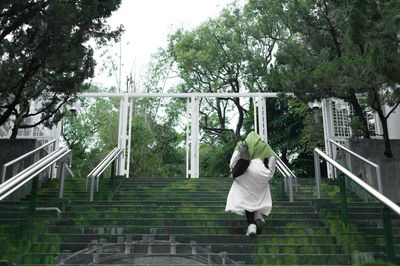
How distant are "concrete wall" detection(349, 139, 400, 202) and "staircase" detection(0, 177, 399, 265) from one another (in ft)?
9.41

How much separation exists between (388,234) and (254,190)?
179cm

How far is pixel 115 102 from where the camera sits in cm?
2219

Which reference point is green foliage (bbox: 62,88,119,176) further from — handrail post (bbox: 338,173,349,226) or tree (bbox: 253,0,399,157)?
handrail post (bbox: 338,173,349,226)

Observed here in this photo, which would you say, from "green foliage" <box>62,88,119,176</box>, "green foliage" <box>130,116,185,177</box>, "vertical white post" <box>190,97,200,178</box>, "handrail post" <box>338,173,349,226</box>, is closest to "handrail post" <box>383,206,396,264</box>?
"handrail post" <box>338,173,349,226</box>

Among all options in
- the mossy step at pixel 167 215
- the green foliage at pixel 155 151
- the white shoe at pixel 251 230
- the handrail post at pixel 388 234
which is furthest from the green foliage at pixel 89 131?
the handrail post at pixel 388 234

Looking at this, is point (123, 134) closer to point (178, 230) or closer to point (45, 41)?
point (45, 41)

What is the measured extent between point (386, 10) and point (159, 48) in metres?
21.4

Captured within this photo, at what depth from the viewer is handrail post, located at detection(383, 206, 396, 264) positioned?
11.9 feet

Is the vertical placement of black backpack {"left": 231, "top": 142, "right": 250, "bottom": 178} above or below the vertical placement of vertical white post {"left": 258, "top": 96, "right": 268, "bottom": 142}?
below

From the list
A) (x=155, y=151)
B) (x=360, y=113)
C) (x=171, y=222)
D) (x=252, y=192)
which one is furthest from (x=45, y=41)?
(x=155, y=151)

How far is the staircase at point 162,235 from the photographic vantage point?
441 centimetres

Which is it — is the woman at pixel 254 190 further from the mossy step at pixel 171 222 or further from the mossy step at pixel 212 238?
the mossy step at pixel 171 222

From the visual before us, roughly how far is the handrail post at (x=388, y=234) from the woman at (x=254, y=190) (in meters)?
1.65

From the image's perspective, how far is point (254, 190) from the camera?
5.27 meters
